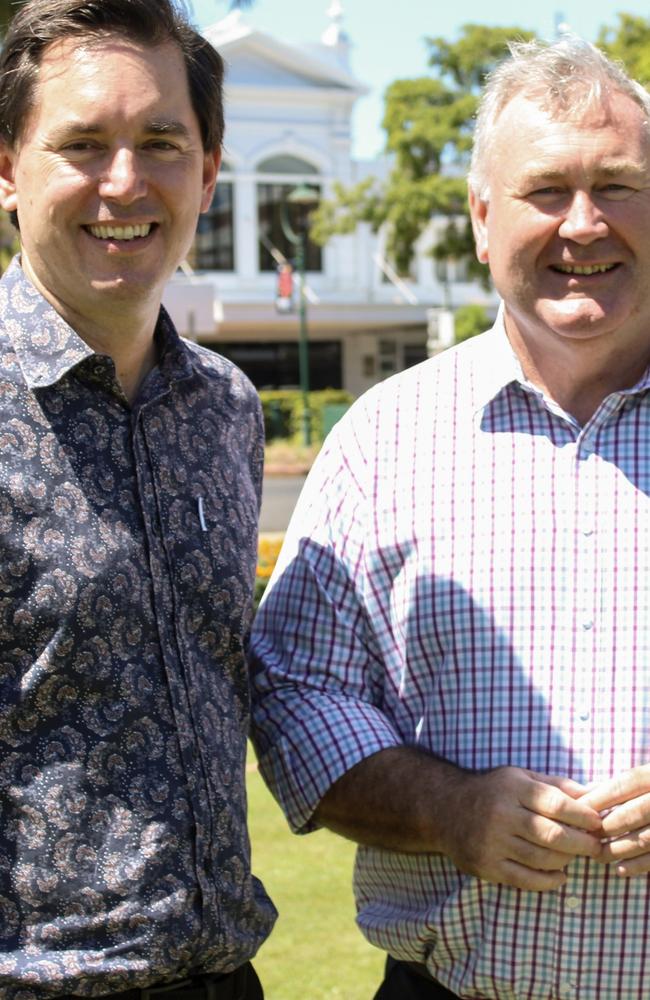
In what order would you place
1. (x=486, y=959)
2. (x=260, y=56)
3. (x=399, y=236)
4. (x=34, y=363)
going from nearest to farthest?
(x=34, y=363), (x=486, y=959), (x=399, y=236), (x=260, y=56)

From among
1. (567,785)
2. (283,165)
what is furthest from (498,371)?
(283,165)

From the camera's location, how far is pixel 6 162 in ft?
8.34

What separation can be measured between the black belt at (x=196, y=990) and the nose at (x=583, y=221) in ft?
5.13

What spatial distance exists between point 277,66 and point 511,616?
39.4 m

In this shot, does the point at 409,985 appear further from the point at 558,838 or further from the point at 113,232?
the point at 113,232

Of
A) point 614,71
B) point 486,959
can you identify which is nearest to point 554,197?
point 614,71

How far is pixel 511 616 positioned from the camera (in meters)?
2.71

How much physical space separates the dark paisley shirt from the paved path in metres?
13.5

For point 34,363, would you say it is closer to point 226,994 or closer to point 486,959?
point 226,994

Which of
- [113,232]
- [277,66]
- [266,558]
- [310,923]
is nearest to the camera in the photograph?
[113,232]

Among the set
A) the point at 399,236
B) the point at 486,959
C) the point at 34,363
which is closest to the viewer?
the point at 34,363

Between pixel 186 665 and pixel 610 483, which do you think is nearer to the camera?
pixel 186 665

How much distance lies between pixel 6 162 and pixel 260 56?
39015 millimetres

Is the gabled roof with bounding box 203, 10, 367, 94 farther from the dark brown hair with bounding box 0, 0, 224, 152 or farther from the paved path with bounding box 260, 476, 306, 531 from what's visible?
the dark brown hair with bounding box 0, 0, 224, 152
